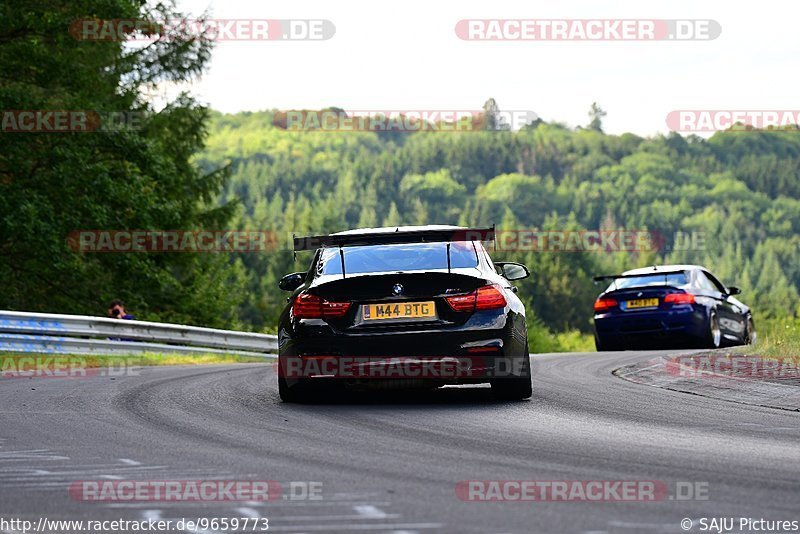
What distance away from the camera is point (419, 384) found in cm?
1242

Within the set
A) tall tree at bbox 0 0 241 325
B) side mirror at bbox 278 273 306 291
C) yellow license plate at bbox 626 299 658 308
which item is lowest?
yellow license plate at bbox 626 299 658 308

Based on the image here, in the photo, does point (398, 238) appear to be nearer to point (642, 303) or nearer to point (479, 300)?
point (479, 300)

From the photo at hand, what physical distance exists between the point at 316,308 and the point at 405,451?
296cm

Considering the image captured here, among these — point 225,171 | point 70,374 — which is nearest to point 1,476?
point 70,374

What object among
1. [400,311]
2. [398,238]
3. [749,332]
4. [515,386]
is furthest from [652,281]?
[400,311]

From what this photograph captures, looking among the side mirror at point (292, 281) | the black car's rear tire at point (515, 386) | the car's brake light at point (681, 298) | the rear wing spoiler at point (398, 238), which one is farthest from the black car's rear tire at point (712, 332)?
the side mirror at point (292, 281)

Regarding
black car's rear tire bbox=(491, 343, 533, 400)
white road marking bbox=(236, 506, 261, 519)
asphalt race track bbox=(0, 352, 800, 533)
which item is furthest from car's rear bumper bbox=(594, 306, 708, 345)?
white road marking bbox=(236, 506, 261, 519)

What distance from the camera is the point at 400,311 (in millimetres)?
9875

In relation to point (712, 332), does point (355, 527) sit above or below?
above

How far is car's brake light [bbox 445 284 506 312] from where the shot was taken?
32.6 feet

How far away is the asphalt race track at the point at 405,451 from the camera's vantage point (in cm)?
529

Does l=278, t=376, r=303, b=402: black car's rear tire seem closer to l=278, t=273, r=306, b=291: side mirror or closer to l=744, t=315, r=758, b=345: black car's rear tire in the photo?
l=278, t=273, r=306, b=291: side mirror

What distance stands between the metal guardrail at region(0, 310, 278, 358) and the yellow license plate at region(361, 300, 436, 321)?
10.0m

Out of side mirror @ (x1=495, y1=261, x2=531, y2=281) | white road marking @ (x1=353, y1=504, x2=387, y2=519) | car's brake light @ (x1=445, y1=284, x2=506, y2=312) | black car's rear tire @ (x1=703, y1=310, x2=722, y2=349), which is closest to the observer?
white road marking @ (x1=353, y1=504, x2=387, y2=519)
